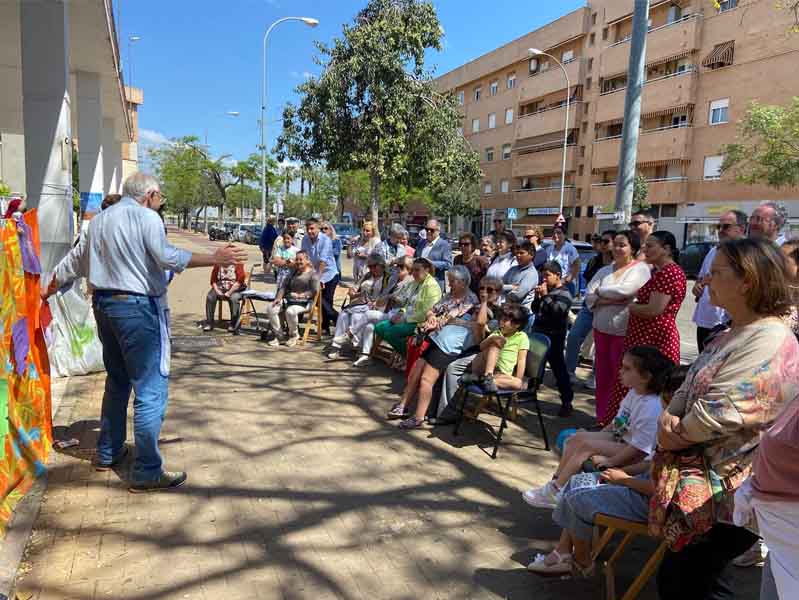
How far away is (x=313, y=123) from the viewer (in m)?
16.1

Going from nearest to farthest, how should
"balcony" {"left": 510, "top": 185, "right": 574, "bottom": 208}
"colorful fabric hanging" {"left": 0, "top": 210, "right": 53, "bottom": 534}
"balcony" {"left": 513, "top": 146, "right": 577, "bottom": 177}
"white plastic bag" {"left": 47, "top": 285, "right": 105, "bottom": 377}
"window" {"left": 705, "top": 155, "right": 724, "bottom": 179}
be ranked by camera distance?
"colorful fabric hanging" {"left": 0, "top": 210, "right": 53, "bottom": 534} < "white plastic bag" {"left": 47, "top": 285, "right": 105, "bottom": 377} < "window" {"left": 705, "top": 155, "right": 724, "bottom": 179} < "balcony" {"left": 513, "top": 146, "right": 577, "bottom": 177} < "balcony" {"left": 510, "top": 185, "right": 574, "bottom": 208}

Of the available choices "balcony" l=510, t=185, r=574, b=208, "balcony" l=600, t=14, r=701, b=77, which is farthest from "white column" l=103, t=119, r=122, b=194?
"balcony" l=510, t=185, r=574, b=208

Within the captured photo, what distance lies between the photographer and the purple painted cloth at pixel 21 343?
3.29 metres

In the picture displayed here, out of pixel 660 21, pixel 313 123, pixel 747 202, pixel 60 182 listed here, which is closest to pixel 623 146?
pixel 60 182

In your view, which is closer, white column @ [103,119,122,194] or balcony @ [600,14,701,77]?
white column @ [103,119,122,194]

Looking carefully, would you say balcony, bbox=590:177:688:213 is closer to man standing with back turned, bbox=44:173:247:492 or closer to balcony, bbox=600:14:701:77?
balcony, bbox=600:14:701:77

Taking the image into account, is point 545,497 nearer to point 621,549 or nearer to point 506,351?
point 621,549

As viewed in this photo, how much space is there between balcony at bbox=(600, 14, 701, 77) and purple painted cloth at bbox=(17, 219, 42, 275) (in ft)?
110

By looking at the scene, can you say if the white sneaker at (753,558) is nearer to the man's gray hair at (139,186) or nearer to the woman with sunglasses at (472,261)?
the man's gray hair at (139,186)

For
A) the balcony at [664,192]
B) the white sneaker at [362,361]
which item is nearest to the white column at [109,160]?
the white sneaker at [362,361]

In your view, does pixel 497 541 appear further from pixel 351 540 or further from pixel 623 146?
pixel 623 146

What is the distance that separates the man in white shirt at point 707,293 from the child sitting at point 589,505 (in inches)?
94.5

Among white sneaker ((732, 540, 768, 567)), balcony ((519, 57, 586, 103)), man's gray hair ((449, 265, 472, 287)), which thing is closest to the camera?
white sneaker ((732, 540, 768, 567))

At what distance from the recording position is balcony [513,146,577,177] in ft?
139
